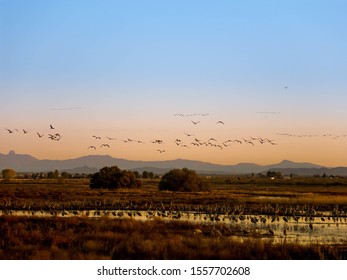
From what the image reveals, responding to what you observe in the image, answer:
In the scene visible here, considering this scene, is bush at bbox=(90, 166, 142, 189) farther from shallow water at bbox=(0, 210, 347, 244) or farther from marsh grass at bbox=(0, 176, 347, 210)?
shallow water at bbox=(0, 210, 347, 244)

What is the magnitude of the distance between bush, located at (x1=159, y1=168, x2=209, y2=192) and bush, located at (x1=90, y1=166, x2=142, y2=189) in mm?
6972

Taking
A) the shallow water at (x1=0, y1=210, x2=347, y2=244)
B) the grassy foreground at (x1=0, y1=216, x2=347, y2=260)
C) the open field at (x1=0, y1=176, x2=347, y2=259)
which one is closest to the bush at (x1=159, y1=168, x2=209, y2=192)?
the shallow water at (x1=0, y1=210, x2=347, y2=244)

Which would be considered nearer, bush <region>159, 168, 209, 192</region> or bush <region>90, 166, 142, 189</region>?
bush <region>159, 168, 209, 192</region>

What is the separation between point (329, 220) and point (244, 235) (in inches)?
502

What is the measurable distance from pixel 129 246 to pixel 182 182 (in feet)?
215

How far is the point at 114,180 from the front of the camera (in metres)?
93.9

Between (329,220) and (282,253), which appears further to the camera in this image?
(329,220)

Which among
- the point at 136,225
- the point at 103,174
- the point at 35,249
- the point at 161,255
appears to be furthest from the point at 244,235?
the point at 103,174

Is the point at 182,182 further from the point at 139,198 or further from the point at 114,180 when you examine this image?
the point at 139,198

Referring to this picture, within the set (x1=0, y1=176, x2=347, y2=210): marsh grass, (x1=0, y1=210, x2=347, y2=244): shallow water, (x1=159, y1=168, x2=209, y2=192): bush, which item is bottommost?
(x1=0, y1=210, x2=347, y2=244): shallow water

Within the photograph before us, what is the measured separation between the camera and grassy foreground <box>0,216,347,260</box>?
67.9 feet
